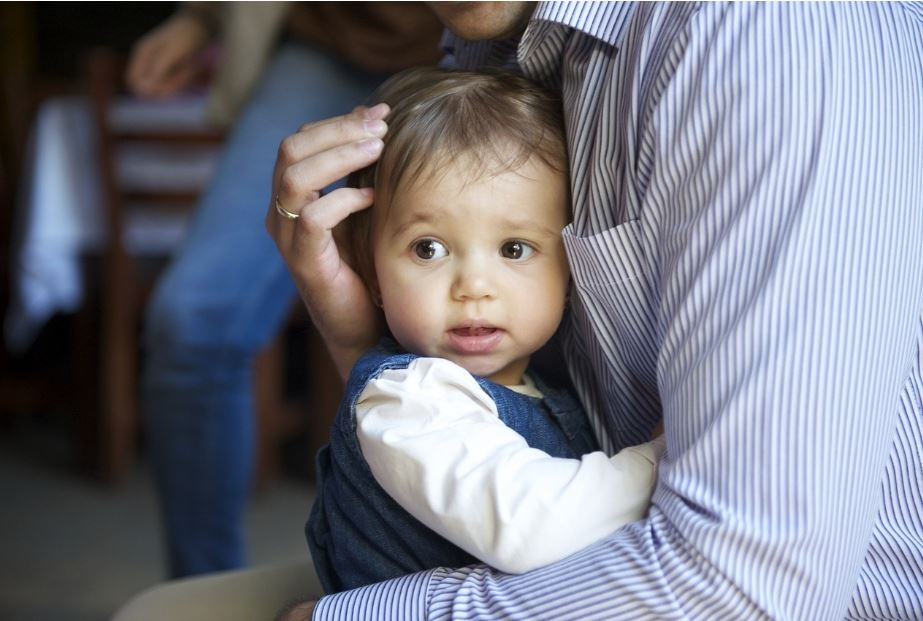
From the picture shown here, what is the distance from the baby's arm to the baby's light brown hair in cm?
22

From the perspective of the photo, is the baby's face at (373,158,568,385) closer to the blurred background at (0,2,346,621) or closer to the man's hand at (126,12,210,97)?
the man's hand at (126,12,210,97)

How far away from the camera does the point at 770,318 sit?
29.8 inches

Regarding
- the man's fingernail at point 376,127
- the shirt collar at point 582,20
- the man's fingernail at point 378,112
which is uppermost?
the shirt collar at point 582,20

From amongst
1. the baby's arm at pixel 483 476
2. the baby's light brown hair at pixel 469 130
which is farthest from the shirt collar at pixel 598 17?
the baby's arm at pixel 483 476

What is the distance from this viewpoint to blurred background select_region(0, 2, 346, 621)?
274cm

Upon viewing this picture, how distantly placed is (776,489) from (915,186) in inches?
10.2

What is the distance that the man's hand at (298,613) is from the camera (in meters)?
0.98

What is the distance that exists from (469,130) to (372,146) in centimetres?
10

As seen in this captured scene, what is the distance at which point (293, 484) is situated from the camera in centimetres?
319

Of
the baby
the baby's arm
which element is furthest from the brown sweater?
the baby's arm

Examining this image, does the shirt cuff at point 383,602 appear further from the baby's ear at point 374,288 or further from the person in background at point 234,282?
the person in background at point 234,282

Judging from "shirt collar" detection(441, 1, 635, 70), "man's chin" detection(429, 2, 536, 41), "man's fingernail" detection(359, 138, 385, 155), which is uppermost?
"shirt collar" detection(441, 1, 635, 70)

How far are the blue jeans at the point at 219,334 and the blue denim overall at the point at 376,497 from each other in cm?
76

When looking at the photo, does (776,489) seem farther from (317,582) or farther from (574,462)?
(317,582)
